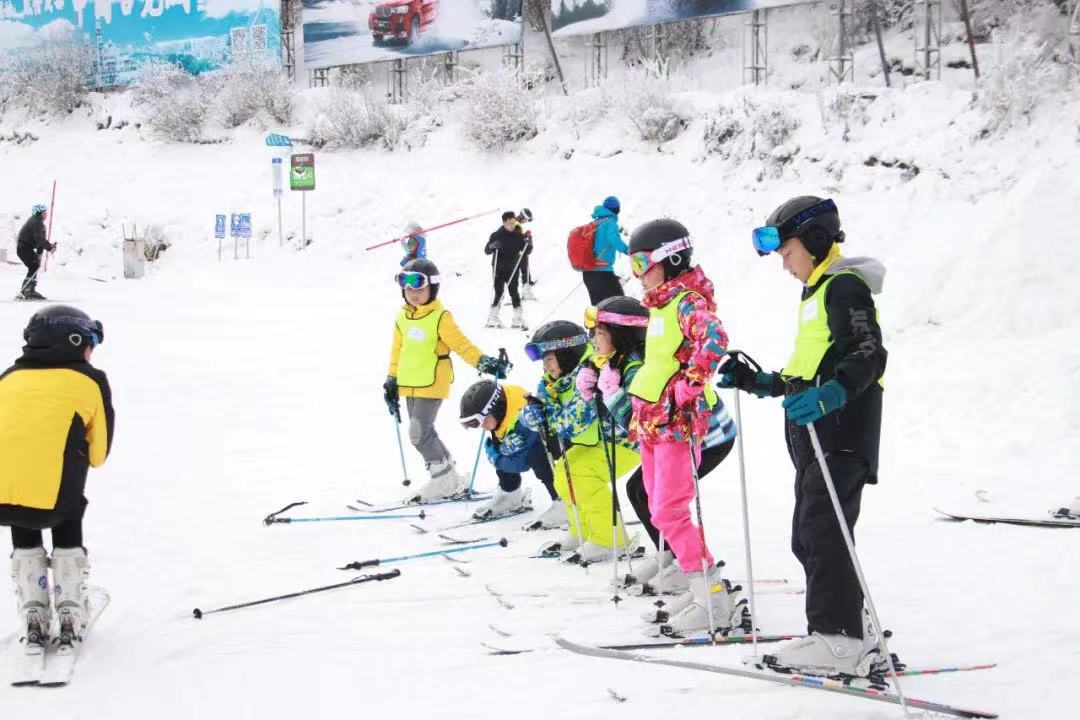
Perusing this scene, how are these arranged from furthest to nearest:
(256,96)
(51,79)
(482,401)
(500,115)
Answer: (51,79)
(256,96)
(500,115)
(482,401)

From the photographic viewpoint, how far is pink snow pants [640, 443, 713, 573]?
14.1 ft

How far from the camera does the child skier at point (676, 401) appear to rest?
4184 mm

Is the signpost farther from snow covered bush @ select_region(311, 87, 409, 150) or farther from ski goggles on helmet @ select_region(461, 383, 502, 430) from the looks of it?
ski goggles on helmet @ select_region(461, 383, 502, 430)

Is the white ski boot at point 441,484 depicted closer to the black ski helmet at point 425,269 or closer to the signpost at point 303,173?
the black ski helmet at point 425,269

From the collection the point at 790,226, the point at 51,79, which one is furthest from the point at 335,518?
the point at 51,79

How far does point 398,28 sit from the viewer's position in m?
26.5

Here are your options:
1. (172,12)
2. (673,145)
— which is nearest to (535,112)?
(673,145)

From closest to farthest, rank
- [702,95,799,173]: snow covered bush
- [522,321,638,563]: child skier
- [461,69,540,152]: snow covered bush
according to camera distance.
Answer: [522,321,638,563]: child skier
[702,95,799,173]: snow covered bush
[461,69,540,152]: snow covered bush

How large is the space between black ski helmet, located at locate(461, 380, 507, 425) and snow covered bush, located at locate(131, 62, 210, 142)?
24213 millimetres

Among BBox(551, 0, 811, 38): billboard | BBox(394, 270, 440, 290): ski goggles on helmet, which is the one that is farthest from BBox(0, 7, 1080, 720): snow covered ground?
BBox(551, 0, 811, 38): billboard

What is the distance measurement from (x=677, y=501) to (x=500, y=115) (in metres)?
18.4

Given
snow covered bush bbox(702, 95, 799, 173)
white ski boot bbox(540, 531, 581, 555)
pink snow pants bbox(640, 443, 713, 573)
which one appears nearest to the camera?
pink snow pants bbox(640, 443, 713, 573)

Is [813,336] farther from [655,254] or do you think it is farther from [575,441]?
[575,441]

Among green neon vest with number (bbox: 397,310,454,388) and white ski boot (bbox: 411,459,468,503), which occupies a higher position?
green neon vest with number (bbox: 397,310,454,388)
